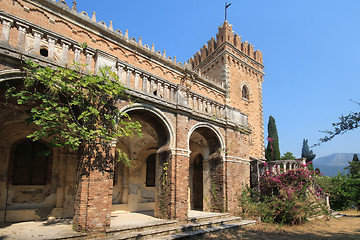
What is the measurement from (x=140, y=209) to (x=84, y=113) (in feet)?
25.7

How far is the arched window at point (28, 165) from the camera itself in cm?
889

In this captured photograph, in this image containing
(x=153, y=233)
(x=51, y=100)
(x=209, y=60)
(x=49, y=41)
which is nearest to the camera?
(x=51, y=100)

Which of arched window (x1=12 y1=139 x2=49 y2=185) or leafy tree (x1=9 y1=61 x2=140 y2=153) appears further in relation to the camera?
arched window (x1=12 y1=139 x2=49 y2=185)

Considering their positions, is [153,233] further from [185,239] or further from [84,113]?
[84,113]

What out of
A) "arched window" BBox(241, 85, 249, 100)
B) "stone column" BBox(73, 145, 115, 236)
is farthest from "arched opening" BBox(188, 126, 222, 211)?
"arched window" BBox(241, 85, 249, 100)

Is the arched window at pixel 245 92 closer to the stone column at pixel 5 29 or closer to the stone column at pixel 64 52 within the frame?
the stone column at pixel 64 52

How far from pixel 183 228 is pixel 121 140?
561 cm

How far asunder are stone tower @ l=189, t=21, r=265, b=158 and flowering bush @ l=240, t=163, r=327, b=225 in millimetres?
6718

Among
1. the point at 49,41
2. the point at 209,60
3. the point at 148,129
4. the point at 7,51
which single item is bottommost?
the point at 148,129

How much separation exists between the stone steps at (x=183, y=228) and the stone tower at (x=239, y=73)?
979cm

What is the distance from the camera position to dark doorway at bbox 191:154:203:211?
13202mm

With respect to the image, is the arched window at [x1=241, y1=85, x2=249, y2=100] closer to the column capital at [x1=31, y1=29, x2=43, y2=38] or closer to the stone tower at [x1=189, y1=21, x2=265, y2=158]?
the stone tower at [x1=189, y1=21, x2=265, y2=158]

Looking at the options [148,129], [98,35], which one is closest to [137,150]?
[148,129]

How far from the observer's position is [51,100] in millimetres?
5973
